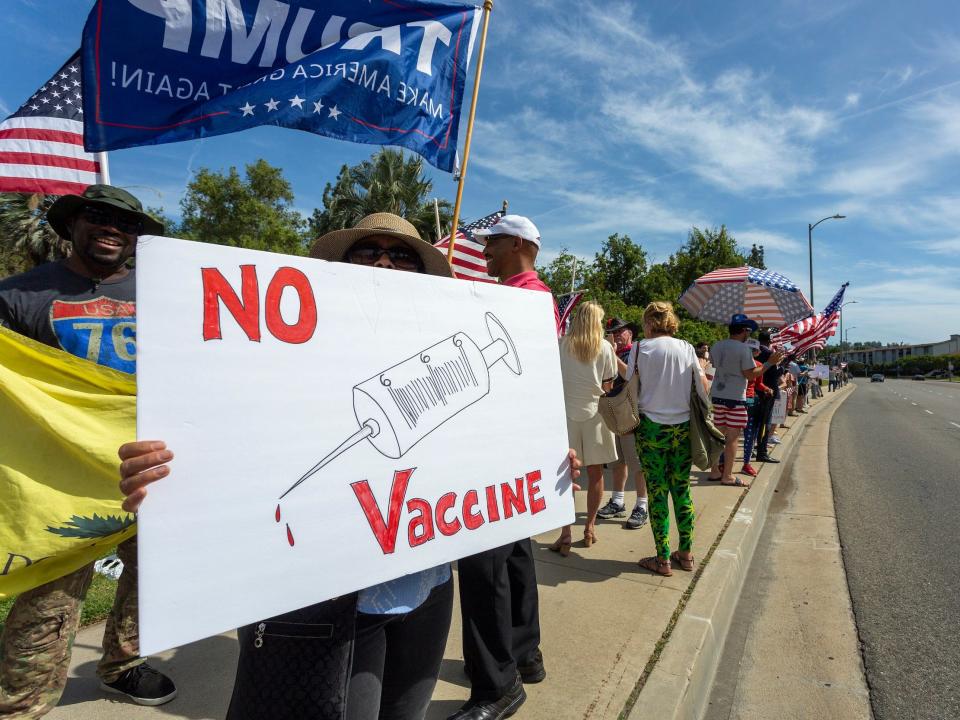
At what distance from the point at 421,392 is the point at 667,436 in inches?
108

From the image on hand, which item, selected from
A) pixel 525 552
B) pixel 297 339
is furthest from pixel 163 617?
pixel 525 552

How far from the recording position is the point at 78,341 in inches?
78.2

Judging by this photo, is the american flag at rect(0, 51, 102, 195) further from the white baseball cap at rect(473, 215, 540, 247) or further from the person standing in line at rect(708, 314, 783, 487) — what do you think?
the person standing in line at rect(708, 314, 783, 487)

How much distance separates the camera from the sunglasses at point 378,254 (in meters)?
1.73

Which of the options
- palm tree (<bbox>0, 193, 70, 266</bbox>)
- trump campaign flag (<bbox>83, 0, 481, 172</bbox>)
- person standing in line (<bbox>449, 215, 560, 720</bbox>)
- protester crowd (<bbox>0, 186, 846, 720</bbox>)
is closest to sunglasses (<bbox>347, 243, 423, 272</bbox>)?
protester crowd (<bbox>0, 186, 846, 720</bbox>)

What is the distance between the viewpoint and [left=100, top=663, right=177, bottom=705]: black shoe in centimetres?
223

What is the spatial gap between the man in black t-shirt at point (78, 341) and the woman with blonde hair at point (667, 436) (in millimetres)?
2909

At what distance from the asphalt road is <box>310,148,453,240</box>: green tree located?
25.0 meters

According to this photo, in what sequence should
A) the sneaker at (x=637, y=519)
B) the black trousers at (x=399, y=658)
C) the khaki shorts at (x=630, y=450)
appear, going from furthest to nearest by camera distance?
1. the khaki shorts at (x=630, y=450)
2. the sneaker at (x=637, y=519)
3. the black trousers at (x=399, y=658)

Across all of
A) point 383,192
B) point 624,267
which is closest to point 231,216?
point 383,192

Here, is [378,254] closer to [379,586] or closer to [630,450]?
[379,586]

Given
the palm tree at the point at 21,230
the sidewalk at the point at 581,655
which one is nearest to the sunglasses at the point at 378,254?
the sidewalk at the point at 581,655

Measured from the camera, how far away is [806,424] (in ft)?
49.7

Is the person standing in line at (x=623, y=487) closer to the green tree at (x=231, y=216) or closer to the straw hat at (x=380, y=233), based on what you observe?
the straw hat at (x=380, y=233)
